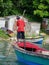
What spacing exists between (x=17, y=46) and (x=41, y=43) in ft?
45.8

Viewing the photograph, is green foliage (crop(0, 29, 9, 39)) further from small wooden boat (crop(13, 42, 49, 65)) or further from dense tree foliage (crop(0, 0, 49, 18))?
small wooden boat (crop(13, 42, 49, 65))

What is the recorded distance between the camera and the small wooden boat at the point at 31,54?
22.5 meters

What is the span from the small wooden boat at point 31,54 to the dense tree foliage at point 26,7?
2293cm

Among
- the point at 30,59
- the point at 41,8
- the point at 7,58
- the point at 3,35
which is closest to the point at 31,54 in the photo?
the point at 30,59

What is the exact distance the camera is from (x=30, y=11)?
2092 inches

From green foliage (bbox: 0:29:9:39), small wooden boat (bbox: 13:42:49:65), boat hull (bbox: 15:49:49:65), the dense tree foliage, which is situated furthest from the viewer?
the dense tree foliage

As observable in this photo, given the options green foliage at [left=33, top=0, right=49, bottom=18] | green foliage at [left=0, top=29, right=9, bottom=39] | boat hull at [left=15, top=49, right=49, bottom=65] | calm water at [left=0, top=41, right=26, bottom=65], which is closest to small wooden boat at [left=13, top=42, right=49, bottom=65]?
boat hull at [left=15, top=49, right=49, bottom=65]

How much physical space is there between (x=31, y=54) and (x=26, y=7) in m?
30.7

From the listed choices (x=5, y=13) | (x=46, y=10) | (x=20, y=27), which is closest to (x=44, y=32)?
(x=46, y=10)

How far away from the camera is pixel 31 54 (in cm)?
2303

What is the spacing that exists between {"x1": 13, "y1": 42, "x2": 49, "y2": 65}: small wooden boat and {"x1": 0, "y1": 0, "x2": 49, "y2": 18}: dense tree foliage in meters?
22.9

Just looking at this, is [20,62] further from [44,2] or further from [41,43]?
[44,2]

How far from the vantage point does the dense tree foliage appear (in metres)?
48.1

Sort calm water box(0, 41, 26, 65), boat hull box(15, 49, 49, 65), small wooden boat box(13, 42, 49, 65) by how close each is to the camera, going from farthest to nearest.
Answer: calm water box(0, 41, 26, 65), boat hull box(15, 49, 49, 65), small wooden boat box(13, 42, 49, 65)
